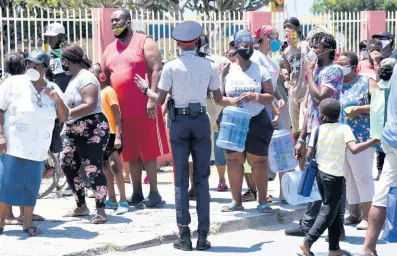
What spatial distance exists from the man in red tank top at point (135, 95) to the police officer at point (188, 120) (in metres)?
1.28

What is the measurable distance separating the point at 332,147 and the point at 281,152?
226cm

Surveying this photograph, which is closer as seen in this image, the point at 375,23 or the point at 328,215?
the point at 328,215

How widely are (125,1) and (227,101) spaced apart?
2762 centimetres

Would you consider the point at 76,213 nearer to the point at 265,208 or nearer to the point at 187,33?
the point at 265,208

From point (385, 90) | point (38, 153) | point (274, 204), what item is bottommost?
point (274, 204)

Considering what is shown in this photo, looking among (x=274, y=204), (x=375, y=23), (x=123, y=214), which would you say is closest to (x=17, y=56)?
(x=123, y=214)

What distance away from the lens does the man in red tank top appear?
369 inches

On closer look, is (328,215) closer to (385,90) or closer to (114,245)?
(385,90)

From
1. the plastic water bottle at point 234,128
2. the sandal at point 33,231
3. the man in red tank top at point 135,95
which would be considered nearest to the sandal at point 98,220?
the sandal at point 33,231

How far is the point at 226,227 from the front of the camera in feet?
28.9

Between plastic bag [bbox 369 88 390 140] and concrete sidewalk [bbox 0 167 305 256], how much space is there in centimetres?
218

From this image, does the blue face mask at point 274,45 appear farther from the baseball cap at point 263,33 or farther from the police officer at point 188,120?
the police officer at point 188,120

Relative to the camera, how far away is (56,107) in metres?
8.23

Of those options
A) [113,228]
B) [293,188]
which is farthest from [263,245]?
[113,228]
